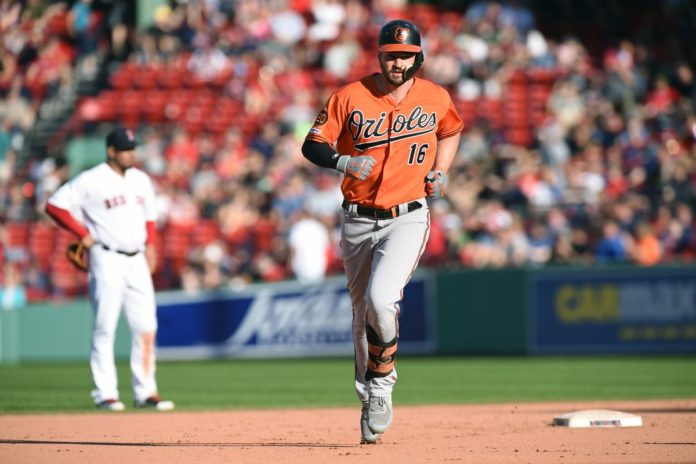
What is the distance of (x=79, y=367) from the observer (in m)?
17.6

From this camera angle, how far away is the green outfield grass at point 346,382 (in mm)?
11695

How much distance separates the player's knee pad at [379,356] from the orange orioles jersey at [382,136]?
2.52ft

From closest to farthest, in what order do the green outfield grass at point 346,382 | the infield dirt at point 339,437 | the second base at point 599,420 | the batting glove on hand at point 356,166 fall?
1. the infield dirt at point 339,437
2. the batting glove on hand at point 356,166
3. the second base at point 599,420
4. the green outfield grass at point 346,382

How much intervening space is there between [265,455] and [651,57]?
17221 millimetres

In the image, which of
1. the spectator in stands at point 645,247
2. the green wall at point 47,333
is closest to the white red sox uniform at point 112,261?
the green wall at point 47,333

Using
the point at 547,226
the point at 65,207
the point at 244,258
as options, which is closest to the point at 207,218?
the point at 244,258

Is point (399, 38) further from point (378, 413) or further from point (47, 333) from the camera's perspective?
point (47, 333)

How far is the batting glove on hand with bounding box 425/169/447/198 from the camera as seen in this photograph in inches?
282

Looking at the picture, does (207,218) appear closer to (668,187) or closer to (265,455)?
(668,187)

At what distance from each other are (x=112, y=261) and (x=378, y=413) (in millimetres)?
3922

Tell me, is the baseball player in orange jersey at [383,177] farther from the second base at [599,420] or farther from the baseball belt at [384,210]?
the second base at [599,420]

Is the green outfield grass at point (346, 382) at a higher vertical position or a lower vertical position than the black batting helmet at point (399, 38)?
lower

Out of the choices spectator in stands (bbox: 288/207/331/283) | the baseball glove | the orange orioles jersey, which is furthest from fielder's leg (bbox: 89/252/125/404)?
spectator in stands (bbox: 288/207/331/283)

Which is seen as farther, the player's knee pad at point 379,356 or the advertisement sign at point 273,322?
the advertisement sign at point 273,322
